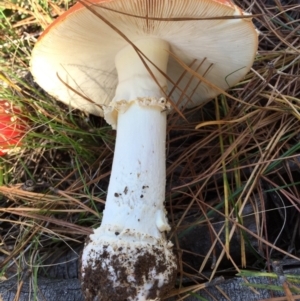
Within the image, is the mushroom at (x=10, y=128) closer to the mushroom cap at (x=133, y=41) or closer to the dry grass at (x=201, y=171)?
the dry grass at (x=201, y=171)

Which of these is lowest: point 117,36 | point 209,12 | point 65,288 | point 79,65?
point 65,288

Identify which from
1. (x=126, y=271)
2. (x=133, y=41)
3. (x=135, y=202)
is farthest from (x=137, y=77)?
(x=126, y=271)

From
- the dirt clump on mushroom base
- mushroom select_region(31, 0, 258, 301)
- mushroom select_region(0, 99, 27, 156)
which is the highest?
mushroom select_region(31, 0, 258, 301)

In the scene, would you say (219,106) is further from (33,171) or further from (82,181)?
(33,171)

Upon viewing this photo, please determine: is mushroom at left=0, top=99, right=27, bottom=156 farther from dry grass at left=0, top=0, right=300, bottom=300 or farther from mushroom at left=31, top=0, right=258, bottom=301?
mushroom at left=31, top=0, right=258, bottom=301

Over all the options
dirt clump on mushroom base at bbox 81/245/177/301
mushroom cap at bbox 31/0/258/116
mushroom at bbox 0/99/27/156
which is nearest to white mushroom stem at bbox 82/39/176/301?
dirt clump on mushroom base at bbox 81/245/177/301

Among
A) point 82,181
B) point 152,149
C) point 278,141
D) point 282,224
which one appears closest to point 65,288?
point 82,181

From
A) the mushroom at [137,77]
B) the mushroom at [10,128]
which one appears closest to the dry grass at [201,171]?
the mushroom at [10,128]

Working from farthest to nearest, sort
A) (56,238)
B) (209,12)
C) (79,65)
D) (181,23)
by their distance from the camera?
(79,65) < (56,238) < (181,23) < (209,12)
